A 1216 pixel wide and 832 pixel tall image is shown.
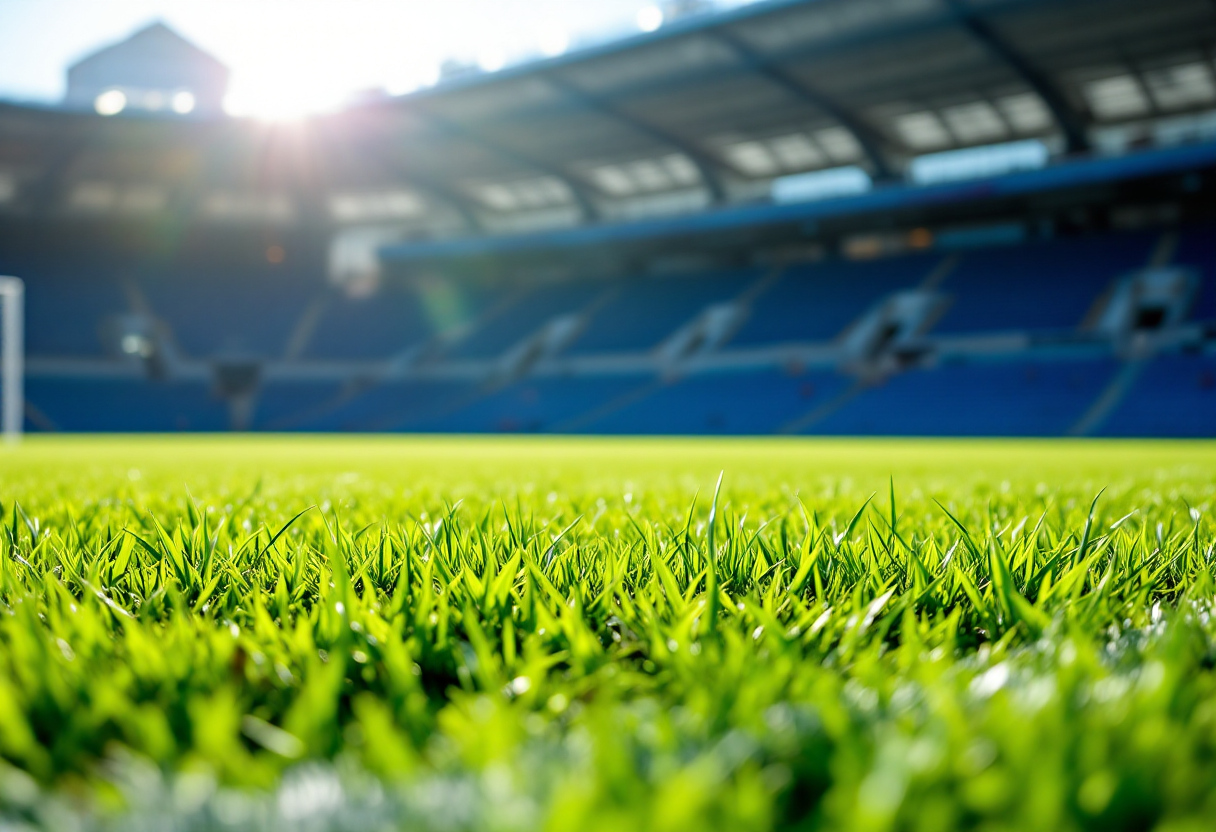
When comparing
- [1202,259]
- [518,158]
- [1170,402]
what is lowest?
[1170,402]

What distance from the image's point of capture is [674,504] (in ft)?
10.2

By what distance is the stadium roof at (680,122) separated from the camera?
2395 cm

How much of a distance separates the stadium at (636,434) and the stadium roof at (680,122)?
187 mm

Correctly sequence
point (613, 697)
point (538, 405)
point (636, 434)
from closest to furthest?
point (613, 697), point (636, 434), point (538, 405)

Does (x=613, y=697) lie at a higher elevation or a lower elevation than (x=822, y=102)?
lower

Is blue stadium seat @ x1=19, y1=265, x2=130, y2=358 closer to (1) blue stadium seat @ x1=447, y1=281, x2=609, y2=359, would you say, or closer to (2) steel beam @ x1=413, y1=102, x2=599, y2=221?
(1) blue stadium seat @ x1=447, y1=281, x2=609, y2=359

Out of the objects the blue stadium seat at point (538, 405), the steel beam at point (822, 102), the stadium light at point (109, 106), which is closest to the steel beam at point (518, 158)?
the blue stadium seat at point (538, 405)

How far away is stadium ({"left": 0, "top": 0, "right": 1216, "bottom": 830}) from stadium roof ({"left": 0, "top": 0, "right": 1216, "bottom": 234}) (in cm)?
19

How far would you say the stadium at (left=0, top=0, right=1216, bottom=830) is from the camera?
593 millimetres

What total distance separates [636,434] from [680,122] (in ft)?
36.4

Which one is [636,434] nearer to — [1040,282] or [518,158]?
[518,158]

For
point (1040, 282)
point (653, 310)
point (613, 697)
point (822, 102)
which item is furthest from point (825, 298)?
point (613, 697)

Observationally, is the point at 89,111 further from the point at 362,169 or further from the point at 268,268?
the point at 268,268

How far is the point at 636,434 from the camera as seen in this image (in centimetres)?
3075
